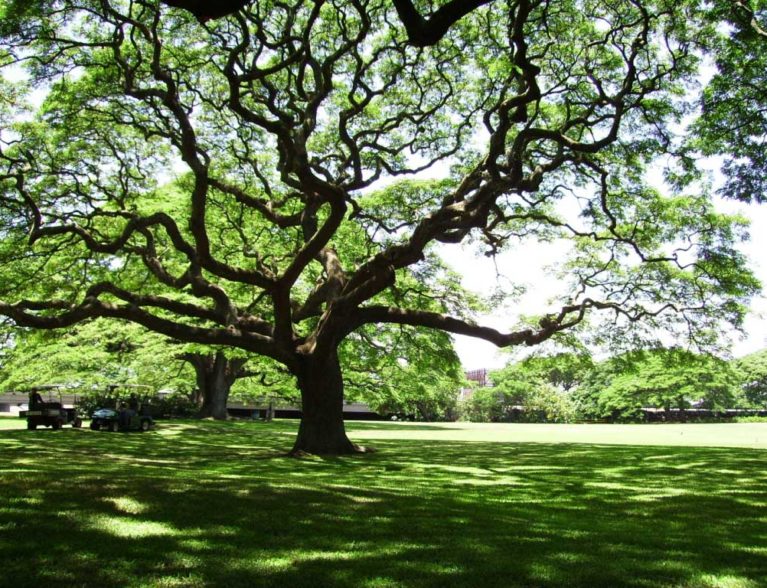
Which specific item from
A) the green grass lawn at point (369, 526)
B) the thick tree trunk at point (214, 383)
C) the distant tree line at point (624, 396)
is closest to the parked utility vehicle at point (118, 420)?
the green grass lawn at point (369, 526)

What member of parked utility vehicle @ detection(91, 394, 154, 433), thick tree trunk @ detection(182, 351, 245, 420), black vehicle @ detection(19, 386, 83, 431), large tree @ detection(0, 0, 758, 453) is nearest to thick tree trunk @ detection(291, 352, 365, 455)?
large tree @ detection(0, 0, 758, 453)

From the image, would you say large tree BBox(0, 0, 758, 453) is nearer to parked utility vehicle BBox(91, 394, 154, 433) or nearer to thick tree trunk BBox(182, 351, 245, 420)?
parked utility vehicle BBox(91, 394, 154, 433)

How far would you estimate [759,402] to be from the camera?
93.6 meters

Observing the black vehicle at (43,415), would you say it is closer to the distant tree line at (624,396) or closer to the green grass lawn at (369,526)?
the green grass lawn at (369,526)

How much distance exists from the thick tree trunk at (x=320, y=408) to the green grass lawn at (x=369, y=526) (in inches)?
144

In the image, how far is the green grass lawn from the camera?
5.18 m

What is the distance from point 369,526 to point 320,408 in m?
11.0

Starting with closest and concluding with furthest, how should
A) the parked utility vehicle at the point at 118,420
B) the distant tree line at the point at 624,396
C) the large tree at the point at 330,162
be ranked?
the large tree at the point at 330,162 → the parked utility vehicle at the point at 118,420 → the distant tree line at the point at 624,396

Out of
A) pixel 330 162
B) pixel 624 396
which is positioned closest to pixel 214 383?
pixel 330 162

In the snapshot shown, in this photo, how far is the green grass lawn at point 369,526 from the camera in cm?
518

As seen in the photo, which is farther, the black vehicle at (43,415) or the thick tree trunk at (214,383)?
the thick tree trunk at (214,383)

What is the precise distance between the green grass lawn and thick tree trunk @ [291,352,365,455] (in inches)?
144

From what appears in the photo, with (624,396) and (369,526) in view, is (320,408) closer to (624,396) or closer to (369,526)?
(369,526)

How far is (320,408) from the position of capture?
18.0 metres
